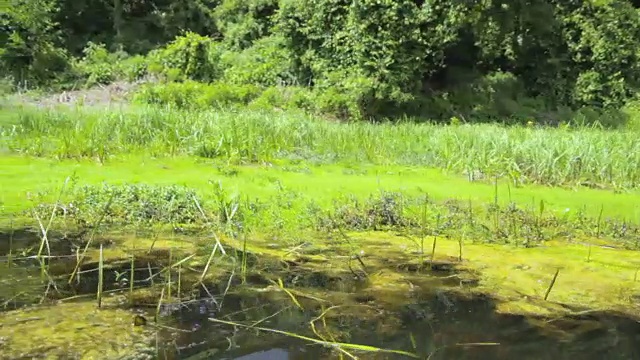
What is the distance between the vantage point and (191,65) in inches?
587

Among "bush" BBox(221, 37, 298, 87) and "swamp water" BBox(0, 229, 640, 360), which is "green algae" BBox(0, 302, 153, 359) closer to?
"swamp water" BBox(0, 229, 640, 360)

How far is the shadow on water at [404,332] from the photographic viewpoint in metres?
2.87

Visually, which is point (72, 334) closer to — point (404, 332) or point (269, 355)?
point (269, 355)

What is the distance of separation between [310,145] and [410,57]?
20.1ft

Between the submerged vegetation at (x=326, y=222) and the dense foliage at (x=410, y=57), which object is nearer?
the submerged vegetation at (x=326, y=222)

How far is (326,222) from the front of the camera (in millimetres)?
5035

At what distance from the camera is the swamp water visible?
9.30 ft

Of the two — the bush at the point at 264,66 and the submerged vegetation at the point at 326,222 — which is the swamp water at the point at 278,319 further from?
the bush at the point at 264,66

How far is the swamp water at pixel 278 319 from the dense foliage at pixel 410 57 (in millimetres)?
9387

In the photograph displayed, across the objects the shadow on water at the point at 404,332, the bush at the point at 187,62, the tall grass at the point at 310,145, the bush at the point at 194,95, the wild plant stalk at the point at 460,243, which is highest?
the bush at the point at 187,62

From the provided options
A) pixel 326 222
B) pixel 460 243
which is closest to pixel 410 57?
pixel 326 222

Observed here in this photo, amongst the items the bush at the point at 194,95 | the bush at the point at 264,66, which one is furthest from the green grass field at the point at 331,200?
the bush at the point at 264,66

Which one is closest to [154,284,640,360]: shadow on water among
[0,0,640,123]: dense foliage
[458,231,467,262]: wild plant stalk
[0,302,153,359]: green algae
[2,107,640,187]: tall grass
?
[0,302,153,359]: green algae

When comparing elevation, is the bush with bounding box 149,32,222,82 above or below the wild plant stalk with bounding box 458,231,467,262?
above
